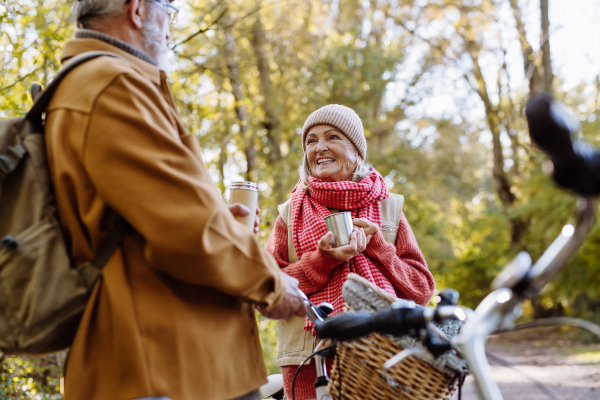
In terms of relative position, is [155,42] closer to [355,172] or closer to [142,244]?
[142,244]

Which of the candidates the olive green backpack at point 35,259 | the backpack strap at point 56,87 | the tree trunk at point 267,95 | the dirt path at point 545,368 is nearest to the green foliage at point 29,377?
the olive green backpack at point 35,259

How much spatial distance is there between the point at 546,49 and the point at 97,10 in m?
13.9

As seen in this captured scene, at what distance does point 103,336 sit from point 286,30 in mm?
11769

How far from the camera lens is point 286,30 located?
12398 mm

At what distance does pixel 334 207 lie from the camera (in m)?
2.87

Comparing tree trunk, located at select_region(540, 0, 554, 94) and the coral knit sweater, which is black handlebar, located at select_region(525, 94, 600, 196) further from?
tree trunk, located at select_region(540, 0, 554, 94)

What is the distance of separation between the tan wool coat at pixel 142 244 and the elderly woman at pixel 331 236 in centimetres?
98

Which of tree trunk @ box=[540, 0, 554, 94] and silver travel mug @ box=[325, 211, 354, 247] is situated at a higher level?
tree trunk @ box=[540, 0, 554, 94]

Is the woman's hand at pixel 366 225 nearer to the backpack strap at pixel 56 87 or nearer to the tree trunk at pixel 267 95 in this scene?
the backpack strap at pixel 56 87

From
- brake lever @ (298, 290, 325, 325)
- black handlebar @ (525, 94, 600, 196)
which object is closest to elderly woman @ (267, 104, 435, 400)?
brake lever @ (298, 290, 325, 325)

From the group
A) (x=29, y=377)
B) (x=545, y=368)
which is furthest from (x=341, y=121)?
(x=545, y=368)

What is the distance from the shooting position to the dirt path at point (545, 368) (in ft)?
5.54

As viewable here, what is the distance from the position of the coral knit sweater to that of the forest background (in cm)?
302

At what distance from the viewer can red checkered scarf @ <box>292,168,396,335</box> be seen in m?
2.63
